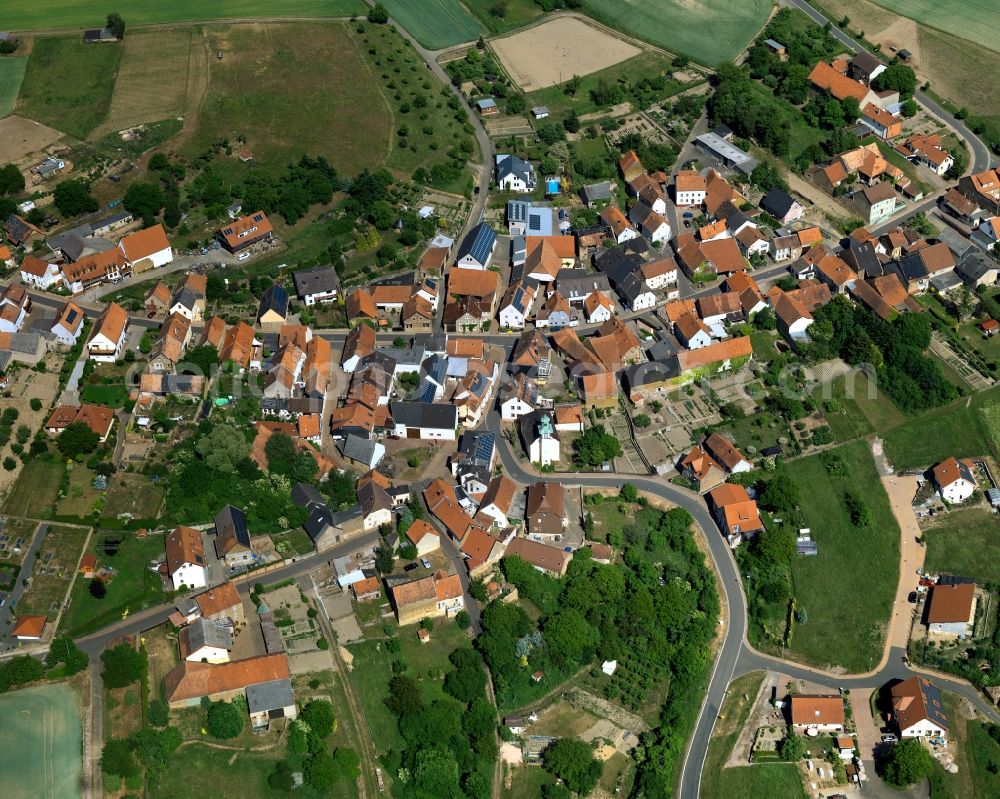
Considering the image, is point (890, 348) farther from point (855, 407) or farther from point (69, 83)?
point (69, 83)

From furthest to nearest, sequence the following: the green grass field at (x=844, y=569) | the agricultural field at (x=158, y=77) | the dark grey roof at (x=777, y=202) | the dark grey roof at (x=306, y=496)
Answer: the agricultural field at (x=158, y=77) < the dark grey roof at (x=777, y=202) < the dark grey roof at (x=306, y=496) < the green grass field at (x=844, y=569)

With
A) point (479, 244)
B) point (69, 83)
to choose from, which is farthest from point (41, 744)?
point (69, 83)

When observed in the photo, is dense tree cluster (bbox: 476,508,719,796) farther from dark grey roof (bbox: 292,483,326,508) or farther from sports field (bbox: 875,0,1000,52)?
sports field (bbox: 875,0,1000,52)

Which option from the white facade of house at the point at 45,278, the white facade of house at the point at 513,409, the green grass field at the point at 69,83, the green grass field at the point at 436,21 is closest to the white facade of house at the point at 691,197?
the white facade of house at the point at 513,409

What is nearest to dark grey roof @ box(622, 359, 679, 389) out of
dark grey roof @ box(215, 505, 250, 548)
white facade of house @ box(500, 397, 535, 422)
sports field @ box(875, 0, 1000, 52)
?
white facade of house @ box(500, 397, 535, 422)

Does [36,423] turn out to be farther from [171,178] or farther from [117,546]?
[171,178]

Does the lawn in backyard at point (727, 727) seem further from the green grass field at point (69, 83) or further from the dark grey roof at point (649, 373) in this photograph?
the green grass field at point (69, 83)

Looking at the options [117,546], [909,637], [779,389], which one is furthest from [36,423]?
[909,637]
